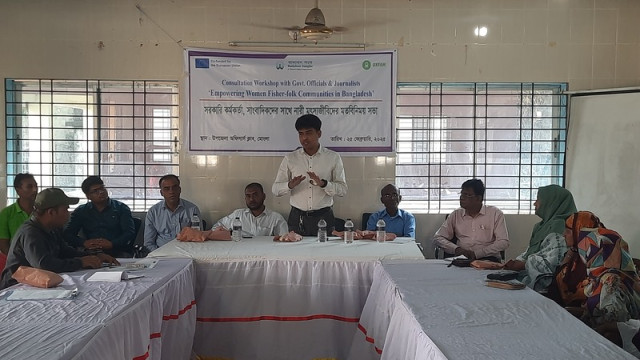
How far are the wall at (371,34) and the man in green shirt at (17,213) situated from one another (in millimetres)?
994

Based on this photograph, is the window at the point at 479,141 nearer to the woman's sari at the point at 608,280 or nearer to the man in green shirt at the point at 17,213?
the woman's sari at the point at 608,280

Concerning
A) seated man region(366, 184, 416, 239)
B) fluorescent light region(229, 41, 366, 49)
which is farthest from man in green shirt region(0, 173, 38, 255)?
seated man region(366, 184, 416, 239)

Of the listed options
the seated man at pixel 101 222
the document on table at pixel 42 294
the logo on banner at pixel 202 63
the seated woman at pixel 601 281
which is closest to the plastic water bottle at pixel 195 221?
the seated man at pixel 101 222

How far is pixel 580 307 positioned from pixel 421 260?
104cm

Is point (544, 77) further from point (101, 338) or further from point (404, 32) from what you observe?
point (101, 338)

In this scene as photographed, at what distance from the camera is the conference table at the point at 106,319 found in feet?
6.45

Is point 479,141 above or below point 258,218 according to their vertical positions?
above

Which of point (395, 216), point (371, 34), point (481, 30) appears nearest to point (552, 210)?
point (395, 216)

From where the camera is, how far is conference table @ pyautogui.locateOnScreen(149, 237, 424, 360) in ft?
12.3

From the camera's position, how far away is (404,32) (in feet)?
17.5

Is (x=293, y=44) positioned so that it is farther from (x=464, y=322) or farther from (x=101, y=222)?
(x=464, y=322)

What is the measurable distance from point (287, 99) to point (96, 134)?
6.16 ft

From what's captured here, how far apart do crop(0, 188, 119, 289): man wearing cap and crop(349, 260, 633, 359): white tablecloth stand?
1751 millimetres

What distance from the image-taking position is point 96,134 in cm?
545
